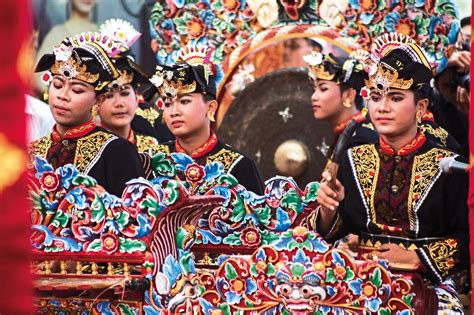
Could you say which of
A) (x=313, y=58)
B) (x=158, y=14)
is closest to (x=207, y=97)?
(x=313, y=58)

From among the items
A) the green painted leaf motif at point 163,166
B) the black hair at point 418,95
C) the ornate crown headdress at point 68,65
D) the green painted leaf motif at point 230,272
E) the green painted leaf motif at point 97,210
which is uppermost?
the ornate crown headdress at point 68,65

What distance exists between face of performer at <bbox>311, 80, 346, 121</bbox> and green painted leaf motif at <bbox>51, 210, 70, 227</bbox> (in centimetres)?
236

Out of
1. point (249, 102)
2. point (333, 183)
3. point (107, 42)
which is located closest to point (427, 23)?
point (249, 102)

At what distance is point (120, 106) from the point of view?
646 centimetres

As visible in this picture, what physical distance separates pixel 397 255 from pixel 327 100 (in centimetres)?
214

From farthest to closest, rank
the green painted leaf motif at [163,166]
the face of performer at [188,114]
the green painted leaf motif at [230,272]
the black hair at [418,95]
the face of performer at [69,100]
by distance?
the face of performer at [188,114], the face of performer at [69,100], the green painted leaf motif at [163,166], the black hair at [418,95], the green painted leaf motif at [230,272]


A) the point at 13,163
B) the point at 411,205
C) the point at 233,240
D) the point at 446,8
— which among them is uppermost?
the point at 13,163

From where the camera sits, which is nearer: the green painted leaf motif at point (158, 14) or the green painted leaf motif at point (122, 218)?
the green painted leaf motif at point (122, 218)

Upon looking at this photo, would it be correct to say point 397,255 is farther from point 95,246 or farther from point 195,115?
point 195,115

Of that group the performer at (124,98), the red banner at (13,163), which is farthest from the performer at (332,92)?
the red banner at (13,163)

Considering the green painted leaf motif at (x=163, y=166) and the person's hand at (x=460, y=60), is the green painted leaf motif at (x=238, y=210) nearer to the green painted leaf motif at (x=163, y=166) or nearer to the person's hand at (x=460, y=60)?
the green painted leaf motif at (x=163, y=166)

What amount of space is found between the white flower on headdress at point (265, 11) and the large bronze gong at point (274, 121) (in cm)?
29

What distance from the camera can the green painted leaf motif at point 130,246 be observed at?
4.51 m

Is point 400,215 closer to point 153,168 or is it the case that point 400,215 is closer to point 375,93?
point 375,93
